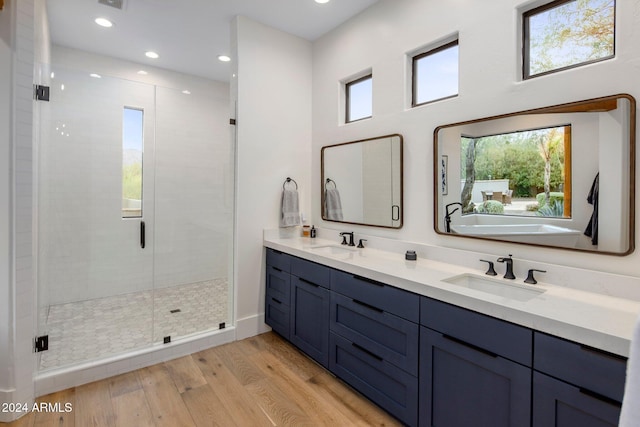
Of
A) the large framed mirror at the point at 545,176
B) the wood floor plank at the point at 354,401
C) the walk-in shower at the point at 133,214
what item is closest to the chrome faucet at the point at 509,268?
the large framed mirror at the point at 545,176

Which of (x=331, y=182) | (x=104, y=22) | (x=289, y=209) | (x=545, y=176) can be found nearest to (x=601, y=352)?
(x=545, y=176)

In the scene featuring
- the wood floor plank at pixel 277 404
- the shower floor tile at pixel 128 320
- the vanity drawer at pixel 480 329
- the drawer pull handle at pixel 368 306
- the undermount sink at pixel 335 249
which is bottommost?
the wood floor plank at pixel 277 404

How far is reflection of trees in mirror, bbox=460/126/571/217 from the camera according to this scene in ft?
5.58

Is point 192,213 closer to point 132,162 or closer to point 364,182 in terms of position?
point 132,162

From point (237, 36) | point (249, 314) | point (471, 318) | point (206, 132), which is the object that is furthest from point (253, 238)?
point (471, 318)

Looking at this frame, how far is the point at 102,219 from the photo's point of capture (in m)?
3.07

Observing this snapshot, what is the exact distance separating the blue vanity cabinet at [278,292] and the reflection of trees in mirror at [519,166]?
1.54 m

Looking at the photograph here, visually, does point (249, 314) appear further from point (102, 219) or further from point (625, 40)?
point (625, 40)

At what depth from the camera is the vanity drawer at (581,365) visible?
41.9 inches

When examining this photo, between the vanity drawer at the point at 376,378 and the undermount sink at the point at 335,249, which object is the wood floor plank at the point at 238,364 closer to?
the vanity drawer at the point at 376,378

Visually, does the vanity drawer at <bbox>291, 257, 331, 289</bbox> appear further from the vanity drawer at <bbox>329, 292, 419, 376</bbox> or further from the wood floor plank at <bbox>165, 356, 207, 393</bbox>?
the wood floor plank at <bbox>165, 356, 207, 393</bbox>

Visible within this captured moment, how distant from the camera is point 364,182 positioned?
2.87 meters

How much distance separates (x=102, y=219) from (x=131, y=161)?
61 centimetres

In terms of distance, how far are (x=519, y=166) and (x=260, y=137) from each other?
2130 millimetres
